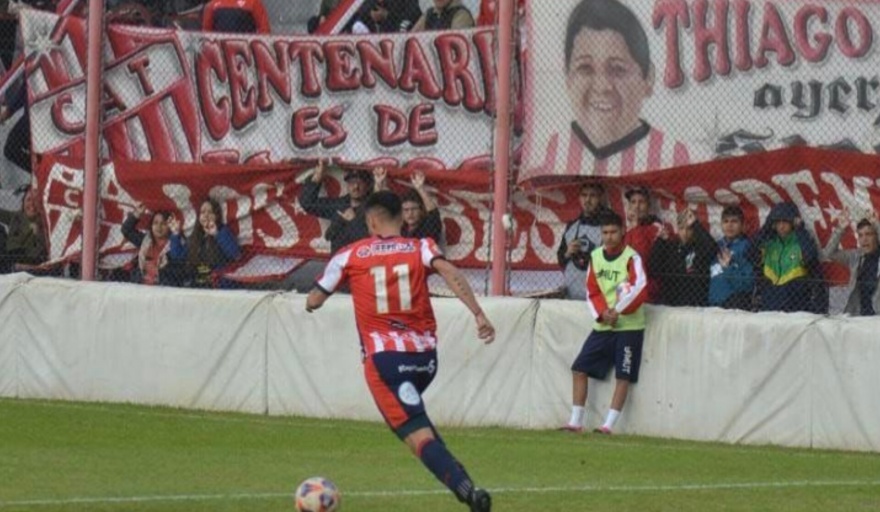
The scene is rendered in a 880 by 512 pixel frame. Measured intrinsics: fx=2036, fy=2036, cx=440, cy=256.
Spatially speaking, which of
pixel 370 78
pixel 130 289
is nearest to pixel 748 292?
pixel 370 78

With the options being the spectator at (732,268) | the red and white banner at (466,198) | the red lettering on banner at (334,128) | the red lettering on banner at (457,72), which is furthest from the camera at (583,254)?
the red lettering on banner at (334,128)

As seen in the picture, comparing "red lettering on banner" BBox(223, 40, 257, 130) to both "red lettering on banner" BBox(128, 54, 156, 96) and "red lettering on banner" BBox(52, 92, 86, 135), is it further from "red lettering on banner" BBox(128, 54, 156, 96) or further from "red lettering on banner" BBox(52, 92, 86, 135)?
"red lettering on banner" BBox(52, 92, 86, 135)

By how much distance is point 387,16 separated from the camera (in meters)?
19.3

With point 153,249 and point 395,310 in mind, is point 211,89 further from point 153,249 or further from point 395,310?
point 395,310

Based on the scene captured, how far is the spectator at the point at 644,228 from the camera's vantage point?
17469mm

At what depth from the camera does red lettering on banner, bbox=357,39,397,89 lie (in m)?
19.0

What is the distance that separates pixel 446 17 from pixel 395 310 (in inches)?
297

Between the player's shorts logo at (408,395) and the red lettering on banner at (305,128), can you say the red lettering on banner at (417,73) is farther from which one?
the player's shorts logo at (408,395)

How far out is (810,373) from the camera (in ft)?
53.2

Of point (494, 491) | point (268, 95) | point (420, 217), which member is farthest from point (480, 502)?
point (268, 95)

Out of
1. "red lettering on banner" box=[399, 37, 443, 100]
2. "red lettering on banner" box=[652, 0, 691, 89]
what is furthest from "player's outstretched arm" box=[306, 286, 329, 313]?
"red lettering on banner" box=[399, 37, 443, 100]

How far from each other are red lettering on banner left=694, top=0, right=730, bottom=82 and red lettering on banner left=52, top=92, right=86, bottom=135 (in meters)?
6.40

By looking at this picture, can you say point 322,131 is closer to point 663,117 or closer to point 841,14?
point 663,117

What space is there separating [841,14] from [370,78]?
4555mm
